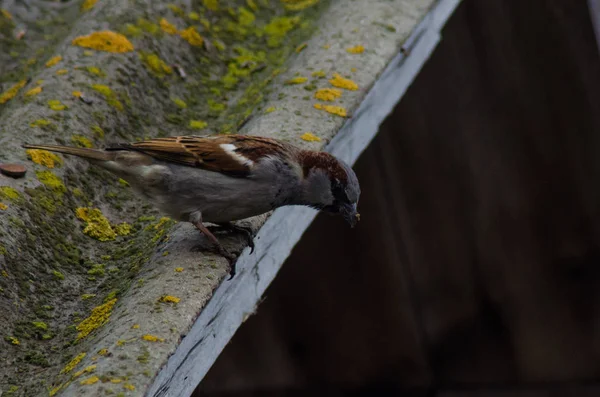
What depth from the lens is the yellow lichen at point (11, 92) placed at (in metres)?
2.73

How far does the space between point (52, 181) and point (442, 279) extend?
9.15 ft

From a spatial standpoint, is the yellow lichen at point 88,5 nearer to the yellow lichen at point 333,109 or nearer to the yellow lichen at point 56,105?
the yellow lichen at point 56,105

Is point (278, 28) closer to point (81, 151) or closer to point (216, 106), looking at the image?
point (216, 106)

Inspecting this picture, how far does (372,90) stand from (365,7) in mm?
585

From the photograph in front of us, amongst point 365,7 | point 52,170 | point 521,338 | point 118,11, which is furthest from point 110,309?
point 521,338

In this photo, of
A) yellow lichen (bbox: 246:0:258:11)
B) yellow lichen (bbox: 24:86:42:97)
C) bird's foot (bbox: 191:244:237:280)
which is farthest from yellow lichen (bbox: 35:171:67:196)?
yellow lichen (bbox: 246:0:258:11)

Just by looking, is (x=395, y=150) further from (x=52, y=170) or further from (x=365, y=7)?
(x=52, y=170)

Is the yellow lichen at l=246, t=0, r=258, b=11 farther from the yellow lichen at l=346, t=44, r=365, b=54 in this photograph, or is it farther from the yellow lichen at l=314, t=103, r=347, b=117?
the yellow lichen at l=314, t=103, r=347, b=117

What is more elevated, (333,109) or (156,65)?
(333,109)

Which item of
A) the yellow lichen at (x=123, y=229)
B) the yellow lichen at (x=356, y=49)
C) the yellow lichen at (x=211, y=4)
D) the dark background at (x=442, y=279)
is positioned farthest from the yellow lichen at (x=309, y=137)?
the dark background at (x=442, y=279)

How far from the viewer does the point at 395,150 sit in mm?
4484

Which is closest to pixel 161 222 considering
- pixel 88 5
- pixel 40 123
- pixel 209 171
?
pixel 209 171

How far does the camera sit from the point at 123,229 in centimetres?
237

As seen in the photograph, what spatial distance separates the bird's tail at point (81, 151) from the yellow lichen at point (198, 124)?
0.56 m
